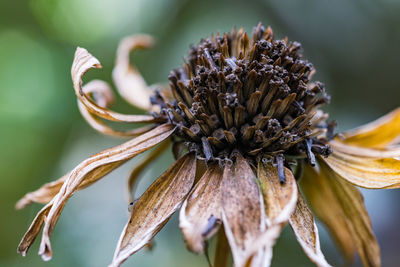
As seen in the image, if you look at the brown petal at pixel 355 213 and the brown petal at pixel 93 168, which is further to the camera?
the brown petal at pixel 355 213

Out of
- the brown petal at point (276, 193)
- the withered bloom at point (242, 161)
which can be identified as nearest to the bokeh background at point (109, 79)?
the withered bloom at point (242, 161)

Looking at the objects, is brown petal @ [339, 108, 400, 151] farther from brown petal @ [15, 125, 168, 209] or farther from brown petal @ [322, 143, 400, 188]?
brown petal @ [15, 125, 168, 209]

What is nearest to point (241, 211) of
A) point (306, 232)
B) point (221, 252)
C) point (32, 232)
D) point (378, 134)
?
point (306, 232)

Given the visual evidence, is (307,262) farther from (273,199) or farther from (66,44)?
(66,44)

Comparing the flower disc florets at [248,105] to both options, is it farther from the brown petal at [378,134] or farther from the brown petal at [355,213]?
the brown petal at [378,134]

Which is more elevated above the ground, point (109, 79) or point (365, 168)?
point (365, 168)

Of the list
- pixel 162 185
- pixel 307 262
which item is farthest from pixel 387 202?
pixel 162 185

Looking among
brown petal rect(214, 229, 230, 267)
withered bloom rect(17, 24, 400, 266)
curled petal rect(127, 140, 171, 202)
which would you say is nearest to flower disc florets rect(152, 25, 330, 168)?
withered bloom rect(17, 24, 400, 266)

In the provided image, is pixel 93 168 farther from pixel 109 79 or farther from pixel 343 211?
pixel 109 79
